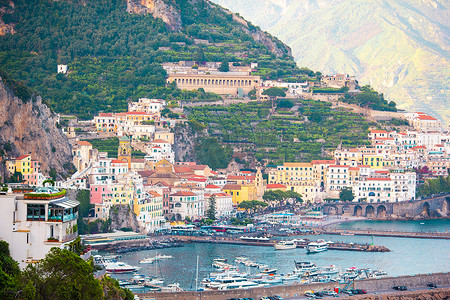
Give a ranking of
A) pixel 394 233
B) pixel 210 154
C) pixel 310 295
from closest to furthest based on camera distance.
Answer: pixel 310 295, pixel 394 233, pixel 210 154

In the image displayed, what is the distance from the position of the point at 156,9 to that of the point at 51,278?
323ft

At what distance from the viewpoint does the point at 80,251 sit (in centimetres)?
4059

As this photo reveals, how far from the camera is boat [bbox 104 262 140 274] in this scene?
65.2 m

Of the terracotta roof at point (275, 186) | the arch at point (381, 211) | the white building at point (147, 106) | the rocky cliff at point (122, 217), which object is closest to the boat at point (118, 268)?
the rocky cliff at point (122, 217)

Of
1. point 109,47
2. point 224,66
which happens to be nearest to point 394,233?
point 224,66

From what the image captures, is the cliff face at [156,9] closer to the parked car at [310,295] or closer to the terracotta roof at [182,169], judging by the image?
the terracotta roof at [182,169]

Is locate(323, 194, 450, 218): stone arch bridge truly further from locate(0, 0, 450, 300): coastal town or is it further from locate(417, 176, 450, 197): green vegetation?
locate(417, 176, 450, 197): green vegetation

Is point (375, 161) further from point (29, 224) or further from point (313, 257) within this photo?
point (29, 224)

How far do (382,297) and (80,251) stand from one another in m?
20.0

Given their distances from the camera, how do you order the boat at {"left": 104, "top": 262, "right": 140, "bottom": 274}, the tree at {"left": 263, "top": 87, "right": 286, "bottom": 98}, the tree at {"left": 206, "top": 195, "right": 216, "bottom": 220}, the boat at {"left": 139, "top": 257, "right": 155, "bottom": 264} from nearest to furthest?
the boat at {"left": 104, "top": 262, "right": 140, "bottom": 274}
the boat at {"left": 139, "top": 257, "right": 155, "bottom": 264}
the tree at {"left": 206, "top": 195, "right": 216, "bottom": 220}
the tree at {"left": 263, "top": 87, "right": 286, "bottom": 98}

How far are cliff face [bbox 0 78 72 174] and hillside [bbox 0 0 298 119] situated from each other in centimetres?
1911

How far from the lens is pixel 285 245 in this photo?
8088 centimetres

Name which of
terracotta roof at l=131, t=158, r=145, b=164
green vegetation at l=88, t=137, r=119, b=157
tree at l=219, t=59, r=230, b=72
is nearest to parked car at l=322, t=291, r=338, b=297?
terracotta roof at l=131, t=158, r=145, b=164

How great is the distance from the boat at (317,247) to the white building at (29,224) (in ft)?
143
